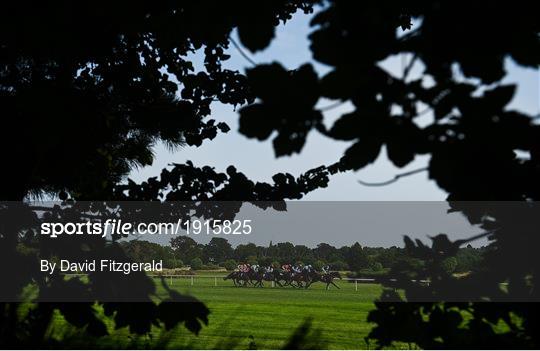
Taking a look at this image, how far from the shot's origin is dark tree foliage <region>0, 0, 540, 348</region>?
5.16 feet

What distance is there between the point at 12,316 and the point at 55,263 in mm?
475

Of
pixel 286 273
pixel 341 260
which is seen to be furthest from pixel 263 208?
pixel 341 260

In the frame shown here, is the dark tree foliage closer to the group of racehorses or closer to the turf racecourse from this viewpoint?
the turf racecourse

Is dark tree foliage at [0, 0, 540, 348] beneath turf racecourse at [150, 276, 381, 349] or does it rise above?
above

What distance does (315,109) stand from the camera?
65.8 inches

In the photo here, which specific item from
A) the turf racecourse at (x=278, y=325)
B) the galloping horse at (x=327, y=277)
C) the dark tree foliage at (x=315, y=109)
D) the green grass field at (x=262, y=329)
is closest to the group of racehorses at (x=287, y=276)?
the galloping horse at (x=327, y=277)

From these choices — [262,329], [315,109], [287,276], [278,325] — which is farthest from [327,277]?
[315,109]

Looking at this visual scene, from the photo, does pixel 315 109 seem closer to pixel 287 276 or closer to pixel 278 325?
pixel 278 325

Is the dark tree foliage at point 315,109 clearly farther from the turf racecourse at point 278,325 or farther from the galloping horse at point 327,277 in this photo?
the galloping horse at point 327,277

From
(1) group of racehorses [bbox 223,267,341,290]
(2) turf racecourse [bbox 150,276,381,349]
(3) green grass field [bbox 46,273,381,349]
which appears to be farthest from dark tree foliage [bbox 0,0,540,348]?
(1) group of racehorses [bbox 223,267,341,290]

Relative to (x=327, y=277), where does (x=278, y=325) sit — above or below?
below

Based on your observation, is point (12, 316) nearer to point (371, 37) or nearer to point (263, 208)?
point (263, 208)

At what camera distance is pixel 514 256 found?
10.8 ft

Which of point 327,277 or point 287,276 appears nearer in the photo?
point 327,277
